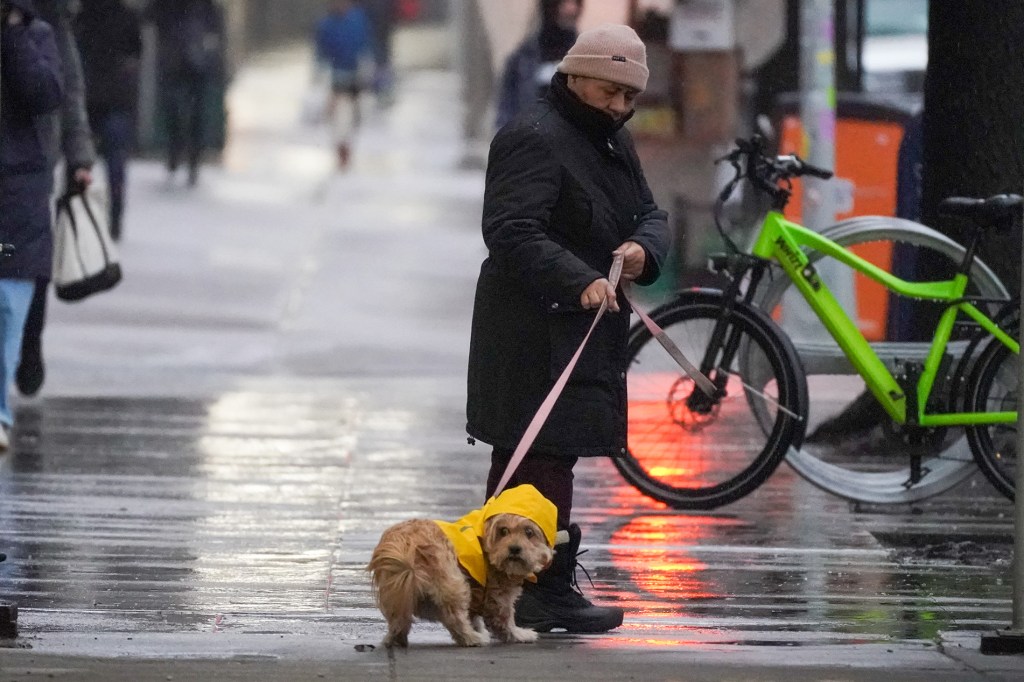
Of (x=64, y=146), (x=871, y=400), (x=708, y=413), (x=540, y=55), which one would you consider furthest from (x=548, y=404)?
(x=540, y=55)

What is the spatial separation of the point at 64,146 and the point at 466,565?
4.68 meters

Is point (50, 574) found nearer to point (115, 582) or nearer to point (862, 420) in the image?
point (115, 582)

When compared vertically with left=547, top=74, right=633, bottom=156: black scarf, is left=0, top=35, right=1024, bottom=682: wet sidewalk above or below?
below

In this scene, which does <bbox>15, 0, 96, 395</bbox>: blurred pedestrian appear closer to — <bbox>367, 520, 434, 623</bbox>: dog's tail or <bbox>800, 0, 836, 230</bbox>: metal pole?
<bbox>800, 0, 836, 230</bbox>: metal pole

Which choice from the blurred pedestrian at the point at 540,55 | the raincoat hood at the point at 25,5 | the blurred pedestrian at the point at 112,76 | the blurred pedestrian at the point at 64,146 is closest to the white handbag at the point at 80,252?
the blurred pedestrian at the point at 64,146

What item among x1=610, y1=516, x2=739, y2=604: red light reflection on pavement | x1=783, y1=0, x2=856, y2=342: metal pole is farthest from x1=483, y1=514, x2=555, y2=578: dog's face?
x1=783, y1=0, x2=856, y2=342: metal pole

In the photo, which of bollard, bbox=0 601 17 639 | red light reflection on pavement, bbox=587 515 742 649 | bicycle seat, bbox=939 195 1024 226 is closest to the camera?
bollard, bbox=0 601 17 639

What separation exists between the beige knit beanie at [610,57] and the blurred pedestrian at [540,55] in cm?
825

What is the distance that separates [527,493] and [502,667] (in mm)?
491

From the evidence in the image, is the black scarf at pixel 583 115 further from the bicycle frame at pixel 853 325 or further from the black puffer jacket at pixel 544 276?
the bicycle frame at pixel 853 325

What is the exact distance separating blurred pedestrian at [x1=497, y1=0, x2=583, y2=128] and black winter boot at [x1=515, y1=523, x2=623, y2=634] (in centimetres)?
839

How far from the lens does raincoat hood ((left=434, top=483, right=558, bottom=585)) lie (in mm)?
5336

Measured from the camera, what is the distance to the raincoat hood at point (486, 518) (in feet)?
17.5

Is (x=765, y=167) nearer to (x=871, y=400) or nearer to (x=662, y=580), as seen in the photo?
(x=871, y=400)
